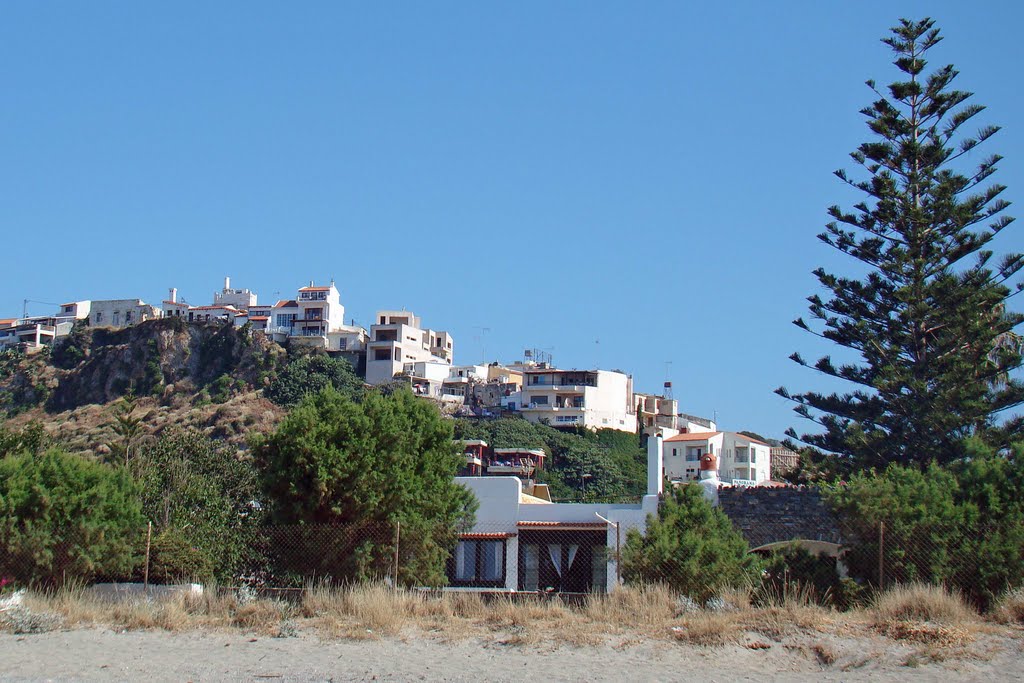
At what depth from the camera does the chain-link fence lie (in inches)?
457

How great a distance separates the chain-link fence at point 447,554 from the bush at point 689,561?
1cm

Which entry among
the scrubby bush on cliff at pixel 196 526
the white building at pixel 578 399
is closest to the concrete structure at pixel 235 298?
the white building at pixel 578 399

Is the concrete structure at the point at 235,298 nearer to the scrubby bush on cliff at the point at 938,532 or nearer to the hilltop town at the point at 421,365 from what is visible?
the hilltop town at the point at 421,365

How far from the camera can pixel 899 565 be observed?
1172 cm

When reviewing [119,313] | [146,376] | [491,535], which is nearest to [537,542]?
[491,535]

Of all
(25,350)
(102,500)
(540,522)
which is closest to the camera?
(102,500)

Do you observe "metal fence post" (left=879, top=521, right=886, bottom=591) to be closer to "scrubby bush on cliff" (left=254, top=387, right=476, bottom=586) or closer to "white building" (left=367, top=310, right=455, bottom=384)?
"scrubby bush on cliff" (left=254, top=387, right=476, bottom=586)

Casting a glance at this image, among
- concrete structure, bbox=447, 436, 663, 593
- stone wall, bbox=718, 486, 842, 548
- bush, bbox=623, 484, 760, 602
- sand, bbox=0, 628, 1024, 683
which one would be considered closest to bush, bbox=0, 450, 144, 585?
sand, bbox=0, 628, 1024, 683

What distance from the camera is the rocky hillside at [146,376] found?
81375mm

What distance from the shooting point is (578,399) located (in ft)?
253

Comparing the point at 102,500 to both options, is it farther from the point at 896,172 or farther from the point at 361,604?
the point at 896,172

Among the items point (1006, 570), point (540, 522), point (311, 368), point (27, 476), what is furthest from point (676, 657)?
point (311, 368)

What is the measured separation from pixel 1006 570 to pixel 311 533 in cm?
772

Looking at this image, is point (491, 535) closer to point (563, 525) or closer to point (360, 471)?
point (563, 525)
